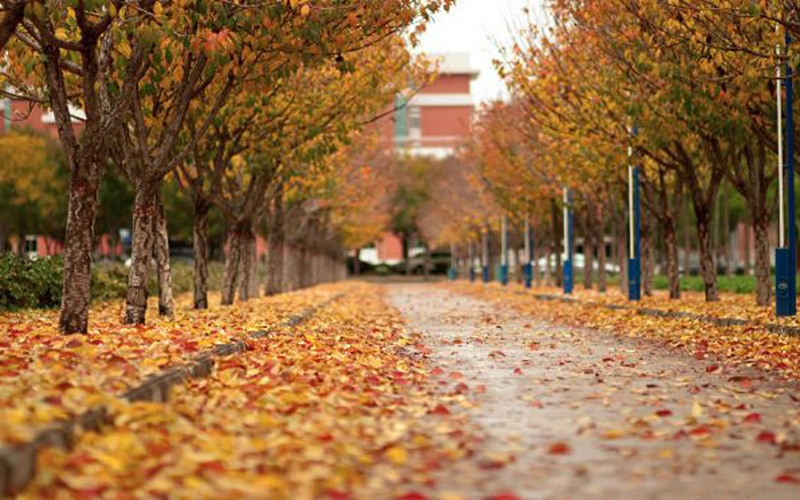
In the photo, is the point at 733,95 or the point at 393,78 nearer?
the point at 733,95

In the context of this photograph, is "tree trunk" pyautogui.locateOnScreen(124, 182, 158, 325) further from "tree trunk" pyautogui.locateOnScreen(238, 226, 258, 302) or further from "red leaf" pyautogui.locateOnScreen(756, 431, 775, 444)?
"tree trunk" pyautogui.locateOnScreen(238, 226, 258, 302)

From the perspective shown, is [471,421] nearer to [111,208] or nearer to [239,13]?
[239,13]

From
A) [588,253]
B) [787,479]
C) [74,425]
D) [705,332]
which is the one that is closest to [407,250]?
[588,253]

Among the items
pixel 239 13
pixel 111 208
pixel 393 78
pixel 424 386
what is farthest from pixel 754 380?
pixel 111 208

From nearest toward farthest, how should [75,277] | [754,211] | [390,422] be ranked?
[390,422] → [75,277] → [754,211]

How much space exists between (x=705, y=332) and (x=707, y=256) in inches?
390

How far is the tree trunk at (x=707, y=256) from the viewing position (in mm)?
29484

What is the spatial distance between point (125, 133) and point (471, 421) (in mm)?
11729

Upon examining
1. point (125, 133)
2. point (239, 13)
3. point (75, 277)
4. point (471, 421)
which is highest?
point (239, 13)

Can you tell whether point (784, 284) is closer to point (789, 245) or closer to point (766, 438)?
point (789, 245)

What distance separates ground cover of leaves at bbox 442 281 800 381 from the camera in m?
15.2

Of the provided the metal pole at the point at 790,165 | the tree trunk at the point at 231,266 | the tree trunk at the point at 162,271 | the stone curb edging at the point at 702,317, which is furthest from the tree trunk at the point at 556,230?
the tree trunk at the point at 162,271

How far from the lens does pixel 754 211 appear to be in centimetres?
2688

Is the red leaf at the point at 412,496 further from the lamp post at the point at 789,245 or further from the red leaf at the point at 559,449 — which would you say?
the lamp post at the point at 789,245
